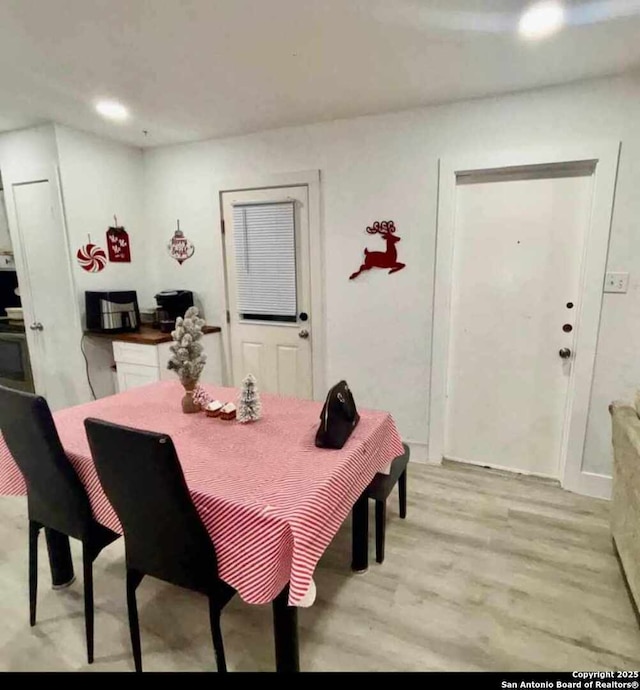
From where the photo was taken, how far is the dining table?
3.72ft

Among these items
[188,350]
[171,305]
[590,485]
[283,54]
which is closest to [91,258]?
[171,305]

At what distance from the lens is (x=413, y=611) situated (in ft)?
5.58

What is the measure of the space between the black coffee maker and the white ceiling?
1292 mm

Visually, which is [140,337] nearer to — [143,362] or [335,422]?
[143,362]

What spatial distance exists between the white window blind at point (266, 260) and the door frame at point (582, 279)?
1128 millimetres

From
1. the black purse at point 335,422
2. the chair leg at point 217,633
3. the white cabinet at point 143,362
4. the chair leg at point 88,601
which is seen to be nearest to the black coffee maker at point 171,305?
the white cabinet at point 143,362

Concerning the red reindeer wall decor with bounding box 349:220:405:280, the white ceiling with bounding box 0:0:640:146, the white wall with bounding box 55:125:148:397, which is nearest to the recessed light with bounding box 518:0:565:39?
the white ceiling with bounding box 0:0:640:146

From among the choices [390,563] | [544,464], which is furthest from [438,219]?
[390,563]

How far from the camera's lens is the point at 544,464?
273 centimetres

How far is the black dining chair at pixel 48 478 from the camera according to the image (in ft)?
4.46

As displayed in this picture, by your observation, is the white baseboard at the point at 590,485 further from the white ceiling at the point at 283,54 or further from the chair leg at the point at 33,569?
the chair leg at the point at 33,569

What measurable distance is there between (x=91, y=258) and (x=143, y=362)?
94 cm

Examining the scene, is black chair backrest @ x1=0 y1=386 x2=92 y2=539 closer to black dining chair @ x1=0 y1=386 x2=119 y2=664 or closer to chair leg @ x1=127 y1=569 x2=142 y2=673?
black dining chair @ x1=0 y1=386 x2=119 y2=664

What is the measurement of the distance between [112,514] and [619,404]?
229 cm
